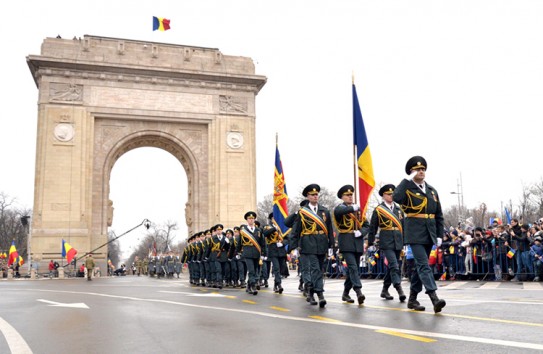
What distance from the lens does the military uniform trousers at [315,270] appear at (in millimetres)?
9758

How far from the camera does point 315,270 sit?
9992 mm

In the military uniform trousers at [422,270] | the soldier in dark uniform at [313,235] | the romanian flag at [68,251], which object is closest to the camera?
the military uniform trousers at [422,270]

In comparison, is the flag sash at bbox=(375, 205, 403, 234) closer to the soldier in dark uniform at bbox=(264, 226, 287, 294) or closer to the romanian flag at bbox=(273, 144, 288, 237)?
the soldier in dark uniform at bbox=(264, 226, 287, 294)

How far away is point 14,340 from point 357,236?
5.77 metres

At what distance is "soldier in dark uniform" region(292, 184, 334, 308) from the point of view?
33.0 ft

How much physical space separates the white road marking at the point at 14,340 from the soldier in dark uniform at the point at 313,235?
15.6 feet

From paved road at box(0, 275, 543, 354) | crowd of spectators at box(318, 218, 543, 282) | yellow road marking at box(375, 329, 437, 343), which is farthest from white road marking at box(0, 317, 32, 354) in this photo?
crowd of spectators at box(318, 218, 543, 282)

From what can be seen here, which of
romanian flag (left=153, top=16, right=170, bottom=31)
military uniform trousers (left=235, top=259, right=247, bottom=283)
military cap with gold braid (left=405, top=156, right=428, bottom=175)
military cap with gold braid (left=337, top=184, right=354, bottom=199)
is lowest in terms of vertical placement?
military uniform trousers (left=235, top=259, right=247, bottom=283)

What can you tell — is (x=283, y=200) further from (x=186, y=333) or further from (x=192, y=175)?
(x=192, y=175)

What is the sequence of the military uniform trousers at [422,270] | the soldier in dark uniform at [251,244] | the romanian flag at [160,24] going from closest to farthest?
the military uniform trousers at [422,270] → the soldier in dark uniform at [251,244] → the romanian flag at [160,24]

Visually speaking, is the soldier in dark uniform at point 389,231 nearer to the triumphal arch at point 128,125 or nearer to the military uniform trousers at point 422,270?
the military uniform trousers at point 422,270

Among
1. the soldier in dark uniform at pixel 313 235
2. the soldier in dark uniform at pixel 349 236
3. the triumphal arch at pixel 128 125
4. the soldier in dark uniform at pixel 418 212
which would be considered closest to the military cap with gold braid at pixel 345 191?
the soldier in dark uniform at pixel 349 236

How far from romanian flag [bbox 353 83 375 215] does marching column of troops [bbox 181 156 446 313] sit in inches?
10.5

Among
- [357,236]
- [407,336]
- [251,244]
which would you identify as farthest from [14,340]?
[251,244]
